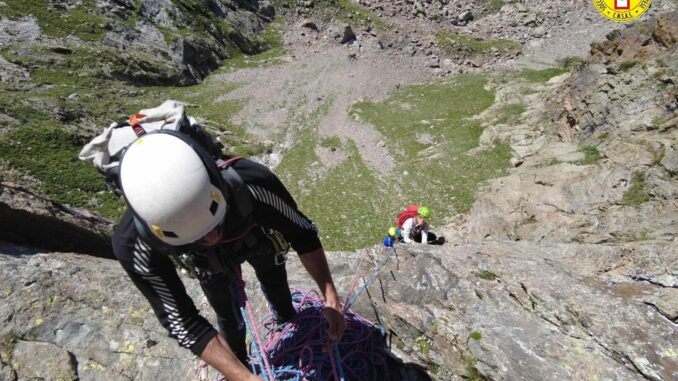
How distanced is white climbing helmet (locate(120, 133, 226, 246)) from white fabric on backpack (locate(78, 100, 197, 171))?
0.40m

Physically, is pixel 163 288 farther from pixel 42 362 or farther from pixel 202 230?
pixel 42 362

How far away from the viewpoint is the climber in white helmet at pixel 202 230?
9.12ft

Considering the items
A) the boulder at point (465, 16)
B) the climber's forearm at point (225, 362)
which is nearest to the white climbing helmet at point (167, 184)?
the climber's forearm at point (225, 362)

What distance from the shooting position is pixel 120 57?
32.7m

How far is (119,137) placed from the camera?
10.8 feet

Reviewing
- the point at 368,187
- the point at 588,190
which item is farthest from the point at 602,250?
the point at 368,187

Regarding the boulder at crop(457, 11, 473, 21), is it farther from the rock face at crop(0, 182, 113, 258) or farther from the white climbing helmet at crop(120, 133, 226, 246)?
the white climbing helmet at crop(120, 133, 226, 246)

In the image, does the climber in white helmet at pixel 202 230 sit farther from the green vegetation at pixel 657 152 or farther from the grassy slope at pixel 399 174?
the grassy slope at pixel 399 174

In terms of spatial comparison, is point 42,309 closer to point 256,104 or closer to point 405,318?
point 405,318

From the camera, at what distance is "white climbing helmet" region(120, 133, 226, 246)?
8.97 feet

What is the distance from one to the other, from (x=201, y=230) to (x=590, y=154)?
16751 mm

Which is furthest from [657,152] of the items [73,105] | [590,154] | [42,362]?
[73,105]

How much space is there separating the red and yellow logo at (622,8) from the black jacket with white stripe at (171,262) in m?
60.6

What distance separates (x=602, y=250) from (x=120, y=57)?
3746 centimetres
